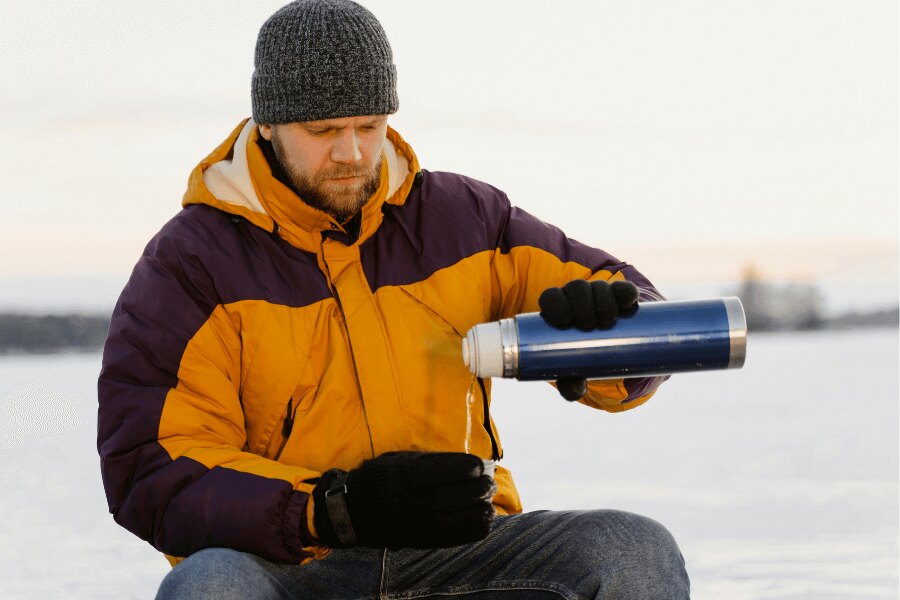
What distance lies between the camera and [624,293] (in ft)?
5.26

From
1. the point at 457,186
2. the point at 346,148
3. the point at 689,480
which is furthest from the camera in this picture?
the point at 689,480

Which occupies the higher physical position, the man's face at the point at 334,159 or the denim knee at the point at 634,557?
the man's face at the point at 334,159

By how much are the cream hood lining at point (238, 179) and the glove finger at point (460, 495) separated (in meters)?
0.60

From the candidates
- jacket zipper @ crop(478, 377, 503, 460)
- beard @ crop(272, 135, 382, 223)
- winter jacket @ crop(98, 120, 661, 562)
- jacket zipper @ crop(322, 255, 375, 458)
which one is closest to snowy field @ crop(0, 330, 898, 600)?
jacket zipper @ crop(478, 377, 503, 460)

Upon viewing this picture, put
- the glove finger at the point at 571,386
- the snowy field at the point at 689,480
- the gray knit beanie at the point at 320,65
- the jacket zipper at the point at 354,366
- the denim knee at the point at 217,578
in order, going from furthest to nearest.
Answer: the snowy field at the point at 689,480 → the gray knit beanie at the point at 320,65 → the jacket zipper at the point at 354,366 → the glove finger at the point at 571,386 → the denim knee at the point at 217,578

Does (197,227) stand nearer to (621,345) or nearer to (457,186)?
(457,186)

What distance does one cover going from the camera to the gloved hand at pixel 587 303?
1582mm

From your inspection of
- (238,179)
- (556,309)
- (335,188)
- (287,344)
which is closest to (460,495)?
(556,309)

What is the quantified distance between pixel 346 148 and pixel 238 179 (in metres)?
0.19

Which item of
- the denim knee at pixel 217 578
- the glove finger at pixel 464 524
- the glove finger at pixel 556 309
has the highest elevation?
the glove finger at pixel 556 309

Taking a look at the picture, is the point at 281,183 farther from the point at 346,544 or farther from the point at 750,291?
the point at 750,291

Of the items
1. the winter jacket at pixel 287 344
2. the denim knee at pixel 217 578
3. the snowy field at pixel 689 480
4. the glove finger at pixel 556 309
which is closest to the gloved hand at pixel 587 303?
the glove finger at pixel 556 309

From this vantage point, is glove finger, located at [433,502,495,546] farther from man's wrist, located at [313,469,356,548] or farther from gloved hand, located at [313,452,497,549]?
man's wrist, located at [313,469,356,548]

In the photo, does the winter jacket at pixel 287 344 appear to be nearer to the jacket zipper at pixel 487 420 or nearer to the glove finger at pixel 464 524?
the jacket zipper at pixel 487 420
